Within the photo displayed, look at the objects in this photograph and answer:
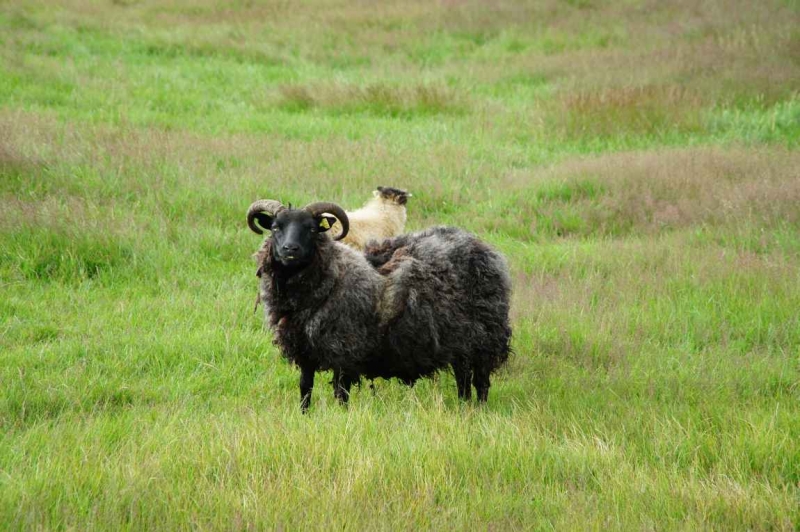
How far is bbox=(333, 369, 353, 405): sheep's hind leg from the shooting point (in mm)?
6541

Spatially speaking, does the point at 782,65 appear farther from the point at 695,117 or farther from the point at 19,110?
the point at 19,110

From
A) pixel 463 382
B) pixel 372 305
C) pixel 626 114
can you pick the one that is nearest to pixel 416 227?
pixel 463 382

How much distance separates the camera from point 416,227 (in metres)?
11.2

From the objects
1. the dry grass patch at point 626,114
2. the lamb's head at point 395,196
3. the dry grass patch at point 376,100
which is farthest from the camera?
the dry grass patch at point 376,100

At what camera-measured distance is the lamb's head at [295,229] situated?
630 centimetres

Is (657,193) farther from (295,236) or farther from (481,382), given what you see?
(295,236)

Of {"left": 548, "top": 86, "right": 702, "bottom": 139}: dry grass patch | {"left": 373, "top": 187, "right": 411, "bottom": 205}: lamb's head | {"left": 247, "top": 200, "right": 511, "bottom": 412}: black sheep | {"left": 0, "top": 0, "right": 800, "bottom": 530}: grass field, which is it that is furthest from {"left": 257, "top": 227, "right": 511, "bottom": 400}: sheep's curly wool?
{"left": 548, "top": 86, "right": 702, "bottom": 139}: dry grass patch

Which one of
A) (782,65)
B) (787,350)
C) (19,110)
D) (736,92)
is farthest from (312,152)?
(782,65)

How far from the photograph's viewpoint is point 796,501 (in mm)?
4609

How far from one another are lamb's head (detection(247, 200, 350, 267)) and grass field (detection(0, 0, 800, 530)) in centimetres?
114

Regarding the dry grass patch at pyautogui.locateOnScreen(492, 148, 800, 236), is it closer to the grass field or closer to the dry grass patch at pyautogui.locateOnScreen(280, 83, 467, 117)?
the grass field

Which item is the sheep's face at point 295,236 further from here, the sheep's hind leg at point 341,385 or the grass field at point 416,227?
the grass field at point 416,227

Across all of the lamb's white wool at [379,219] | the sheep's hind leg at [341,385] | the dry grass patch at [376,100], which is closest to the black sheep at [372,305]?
the sheep's hind leg at [341,385]

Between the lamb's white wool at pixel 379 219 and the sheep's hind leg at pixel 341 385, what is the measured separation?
279cm
